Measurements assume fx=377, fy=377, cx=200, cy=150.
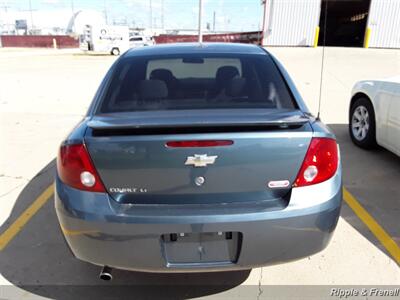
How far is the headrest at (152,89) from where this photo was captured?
282 centimetres

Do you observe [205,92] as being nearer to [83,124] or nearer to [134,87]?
[134,87]

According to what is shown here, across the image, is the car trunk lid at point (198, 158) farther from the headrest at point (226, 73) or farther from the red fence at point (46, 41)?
the red fence at point (46, 41)

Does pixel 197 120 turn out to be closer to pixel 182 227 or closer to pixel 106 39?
pixel 182 227

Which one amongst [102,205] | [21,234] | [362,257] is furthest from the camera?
[21,234]

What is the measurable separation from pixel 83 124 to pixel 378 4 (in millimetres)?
30887

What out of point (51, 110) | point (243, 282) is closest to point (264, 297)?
point (243, 282)

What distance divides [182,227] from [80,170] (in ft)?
2.22

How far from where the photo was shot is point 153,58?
10.5 ft

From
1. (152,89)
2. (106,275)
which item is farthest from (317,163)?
(106,275)

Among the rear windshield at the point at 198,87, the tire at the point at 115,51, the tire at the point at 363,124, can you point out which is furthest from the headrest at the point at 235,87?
the tire at the point at 115,51

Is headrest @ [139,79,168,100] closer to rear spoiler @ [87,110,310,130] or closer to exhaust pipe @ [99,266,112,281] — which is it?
rear spoiler @ [87,110,310,130]

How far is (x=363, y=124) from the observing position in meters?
5.45

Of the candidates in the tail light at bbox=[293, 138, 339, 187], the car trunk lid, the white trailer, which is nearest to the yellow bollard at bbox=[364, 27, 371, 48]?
the white trailer

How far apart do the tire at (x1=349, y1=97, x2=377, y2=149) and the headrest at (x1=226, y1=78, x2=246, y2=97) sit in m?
2.98
